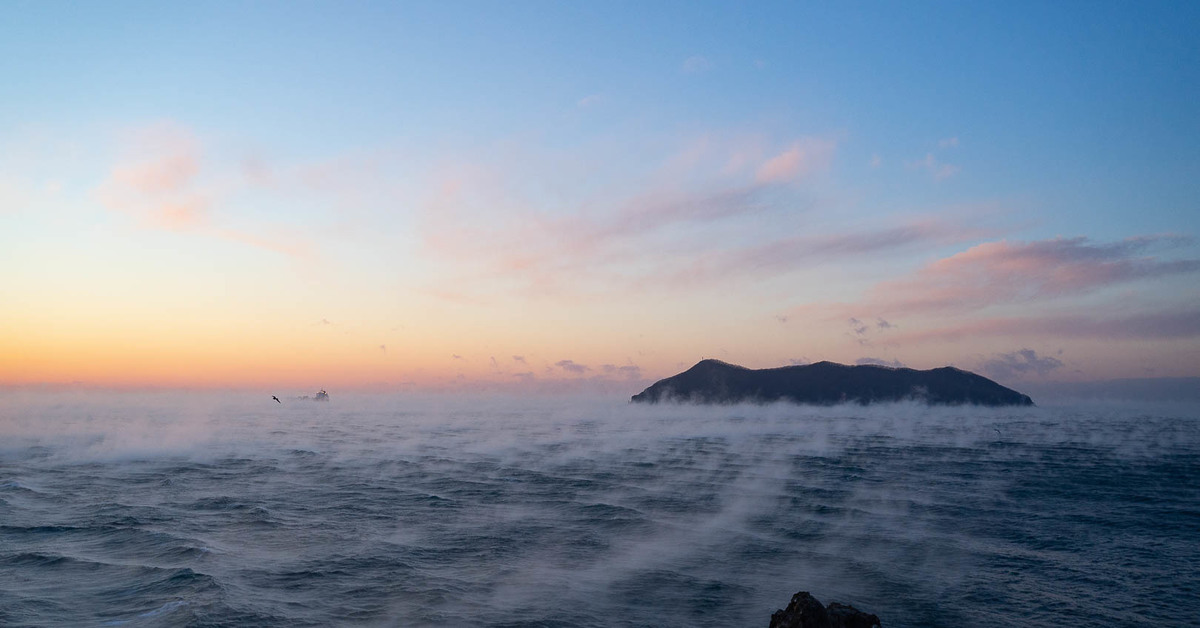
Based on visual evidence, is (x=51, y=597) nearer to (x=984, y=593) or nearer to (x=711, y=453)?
(x=984, y=593)

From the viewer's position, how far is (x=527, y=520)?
33062mm

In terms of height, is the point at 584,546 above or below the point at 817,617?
below

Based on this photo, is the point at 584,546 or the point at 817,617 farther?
the point at 584,546

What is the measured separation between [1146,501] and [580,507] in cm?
3793

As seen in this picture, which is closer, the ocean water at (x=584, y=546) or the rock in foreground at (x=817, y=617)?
the rock in foreground at (x=817, y=617)

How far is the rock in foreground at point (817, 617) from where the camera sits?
42.0 feet

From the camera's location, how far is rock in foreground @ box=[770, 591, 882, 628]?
1281 cm

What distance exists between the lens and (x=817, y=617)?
42.2 ft

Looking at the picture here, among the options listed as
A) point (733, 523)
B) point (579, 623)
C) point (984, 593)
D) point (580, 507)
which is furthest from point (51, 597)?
point (984, 593)

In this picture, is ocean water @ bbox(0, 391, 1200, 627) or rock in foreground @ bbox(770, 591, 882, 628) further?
ocean water @ bbox(0, 391, 1200, 627)

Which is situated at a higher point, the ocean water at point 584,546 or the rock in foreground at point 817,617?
the rock in foreground at point 817,617

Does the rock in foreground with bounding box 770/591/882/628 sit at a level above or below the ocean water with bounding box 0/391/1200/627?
above

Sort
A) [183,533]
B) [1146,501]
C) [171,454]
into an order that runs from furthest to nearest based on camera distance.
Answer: [171,454] < [1146,501] < [183,533]

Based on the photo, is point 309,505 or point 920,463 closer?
point 309,505
